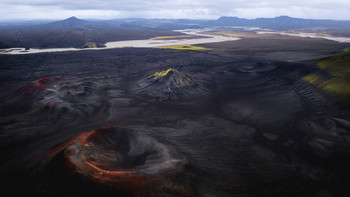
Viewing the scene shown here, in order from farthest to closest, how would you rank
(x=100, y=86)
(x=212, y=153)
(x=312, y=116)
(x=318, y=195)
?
1. (x=100, y=86)
2. (x=312, y=116)
3. (x=212, y=153)
4. (x=318, y=195)

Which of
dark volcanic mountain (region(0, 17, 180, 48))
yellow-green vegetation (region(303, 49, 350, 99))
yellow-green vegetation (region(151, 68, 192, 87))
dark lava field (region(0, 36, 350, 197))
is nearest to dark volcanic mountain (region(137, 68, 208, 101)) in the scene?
yellow-green vegetation (region(151, 68, 192, 87))

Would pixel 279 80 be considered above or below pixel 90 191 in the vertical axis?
above

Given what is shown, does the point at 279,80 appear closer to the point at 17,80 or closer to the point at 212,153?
the point at 212,153

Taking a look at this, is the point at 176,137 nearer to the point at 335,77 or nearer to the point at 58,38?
the point at 335,77

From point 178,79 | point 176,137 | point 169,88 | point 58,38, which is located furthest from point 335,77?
point 58,38

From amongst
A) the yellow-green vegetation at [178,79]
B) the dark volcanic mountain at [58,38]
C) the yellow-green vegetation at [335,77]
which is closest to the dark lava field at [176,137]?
the yellow-green vegetation at [178,79]

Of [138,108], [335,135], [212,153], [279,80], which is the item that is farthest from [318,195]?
[279,80]

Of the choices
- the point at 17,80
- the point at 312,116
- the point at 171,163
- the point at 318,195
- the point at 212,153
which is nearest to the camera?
the point at 318,195
